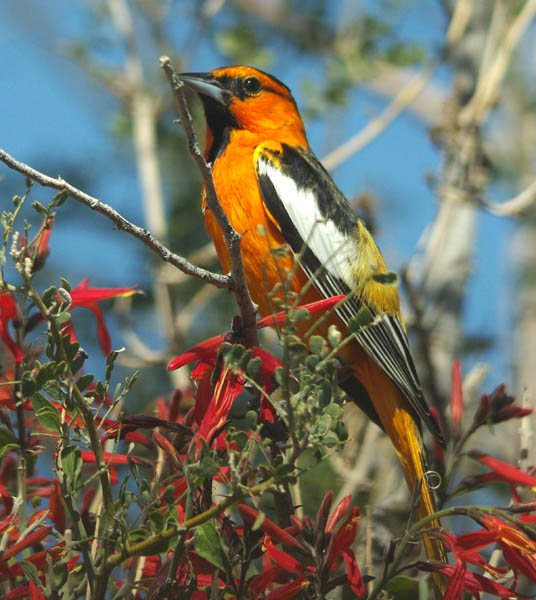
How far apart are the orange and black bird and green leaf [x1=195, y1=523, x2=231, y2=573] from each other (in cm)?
141

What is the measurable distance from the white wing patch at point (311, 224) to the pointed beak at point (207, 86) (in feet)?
1.82

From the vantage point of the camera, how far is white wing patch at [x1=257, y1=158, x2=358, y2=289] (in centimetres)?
296

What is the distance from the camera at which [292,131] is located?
3.69 meters

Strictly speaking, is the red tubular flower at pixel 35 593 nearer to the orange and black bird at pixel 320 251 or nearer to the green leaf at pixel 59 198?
the green leaf at pixel 59 198

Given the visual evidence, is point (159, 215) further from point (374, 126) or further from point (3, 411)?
point (3, 411)

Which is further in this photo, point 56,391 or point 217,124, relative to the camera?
point 217,124

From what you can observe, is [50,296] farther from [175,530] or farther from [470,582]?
[470,582]

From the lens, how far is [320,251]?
3090 millimetres

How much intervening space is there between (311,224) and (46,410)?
1776 mm

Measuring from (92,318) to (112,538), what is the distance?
8.98 ft

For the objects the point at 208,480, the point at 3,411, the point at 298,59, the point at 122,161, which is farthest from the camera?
the point at 298,59

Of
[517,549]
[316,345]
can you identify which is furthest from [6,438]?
[517,549]

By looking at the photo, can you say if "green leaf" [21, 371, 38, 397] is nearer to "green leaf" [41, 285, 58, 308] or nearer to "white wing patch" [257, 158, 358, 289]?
"green leaf" [41, 285, 58, 308]

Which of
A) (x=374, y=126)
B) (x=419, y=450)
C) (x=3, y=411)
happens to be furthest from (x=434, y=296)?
(x=3, y=411)
